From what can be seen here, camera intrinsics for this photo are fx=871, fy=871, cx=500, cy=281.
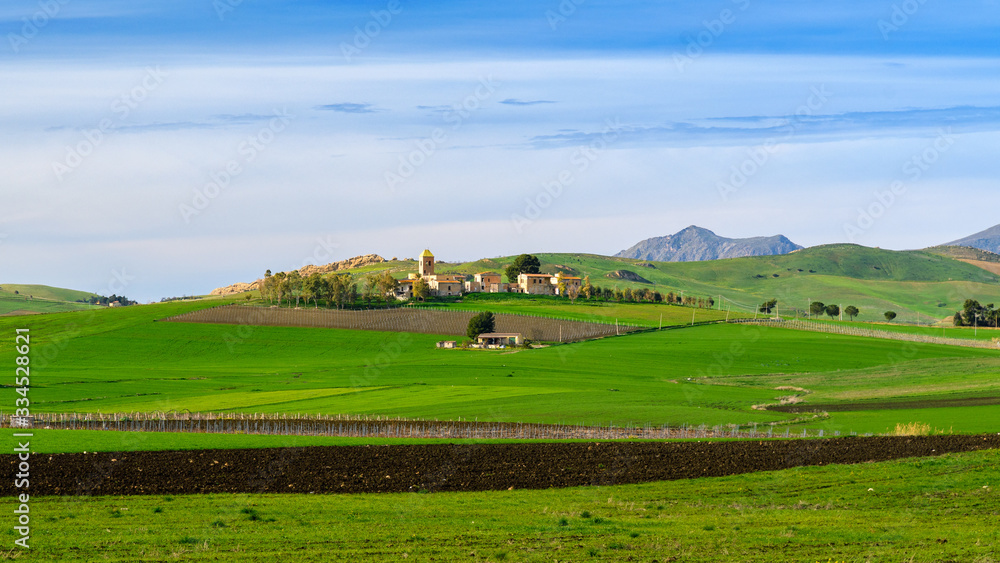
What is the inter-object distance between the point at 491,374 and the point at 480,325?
132 feet

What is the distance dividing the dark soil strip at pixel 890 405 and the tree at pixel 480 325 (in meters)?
69.4

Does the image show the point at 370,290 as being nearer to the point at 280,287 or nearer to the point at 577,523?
the point at 280,287

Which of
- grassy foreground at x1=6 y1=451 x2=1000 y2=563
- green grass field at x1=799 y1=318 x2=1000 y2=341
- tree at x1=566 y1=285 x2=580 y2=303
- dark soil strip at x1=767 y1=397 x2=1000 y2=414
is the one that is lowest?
dark soil strip at x1=767 y1=397 x2=1000 y2=414

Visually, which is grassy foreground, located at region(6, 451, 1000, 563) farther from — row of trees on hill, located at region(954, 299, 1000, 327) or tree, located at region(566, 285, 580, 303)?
row of trees on hill, located at region(954, 299, 1000, 327)

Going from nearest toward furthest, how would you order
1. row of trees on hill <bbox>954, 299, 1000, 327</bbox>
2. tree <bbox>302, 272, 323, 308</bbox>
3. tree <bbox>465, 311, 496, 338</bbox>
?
tree <bbox>465, 311, 496, 338</bbox> → tree <bbox>302, 272, 323, 308</bbox> → row of trees on hill <bbox>954, 299, 1000, 327</bbox>

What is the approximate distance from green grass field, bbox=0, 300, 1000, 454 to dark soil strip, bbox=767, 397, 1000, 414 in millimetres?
1903

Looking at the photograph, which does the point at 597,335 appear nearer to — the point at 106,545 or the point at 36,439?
the point at 36,439

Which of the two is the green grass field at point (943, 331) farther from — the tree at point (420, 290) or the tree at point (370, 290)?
the tree at point (370, 290)

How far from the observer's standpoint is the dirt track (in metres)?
36.1

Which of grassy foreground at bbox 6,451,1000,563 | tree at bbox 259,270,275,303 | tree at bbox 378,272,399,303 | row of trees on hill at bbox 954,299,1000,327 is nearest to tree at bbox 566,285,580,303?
tree at bbox 378,272,399,303

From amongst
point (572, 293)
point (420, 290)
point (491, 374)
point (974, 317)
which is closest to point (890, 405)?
point (491, 374)

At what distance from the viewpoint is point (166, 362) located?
4791 inches

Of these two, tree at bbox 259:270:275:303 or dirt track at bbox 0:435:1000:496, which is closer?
dirt track at bbox 0:435:1000:496

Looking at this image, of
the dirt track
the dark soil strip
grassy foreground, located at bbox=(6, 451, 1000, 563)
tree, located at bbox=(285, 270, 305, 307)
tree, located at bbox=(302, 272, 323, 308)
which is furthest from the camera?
tree, located at bbox=(285, 270, 305, 307)
